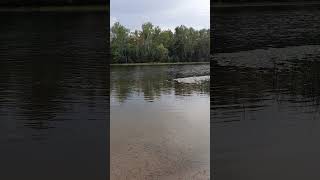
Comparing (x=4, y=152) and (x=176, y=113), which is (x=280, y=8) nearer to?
(x=176, y=113)

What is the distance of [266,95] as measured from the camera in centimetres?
472

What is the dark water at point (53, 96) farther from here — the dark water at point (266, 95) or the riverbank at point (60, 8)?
the dark water at point (266, 95)

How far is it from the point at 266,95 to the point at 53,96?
102 inches

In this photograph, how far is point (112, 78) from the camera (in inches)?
231

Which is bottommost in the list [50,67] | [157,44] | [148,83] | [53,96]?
[53,96]

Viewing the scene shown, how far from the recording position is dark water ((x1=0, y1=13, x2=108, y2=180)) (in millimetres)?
4176

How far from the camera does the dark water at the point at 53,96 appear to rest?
4.18 metres

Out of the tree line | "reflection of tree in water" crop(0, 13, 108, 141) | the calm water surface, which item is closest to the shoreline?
the tree line

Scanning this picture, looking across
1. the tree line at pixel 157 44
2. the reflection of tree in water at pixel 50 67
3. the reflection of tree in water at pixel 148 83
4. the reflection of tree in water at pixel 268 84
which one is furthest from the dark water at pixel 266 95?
the reflection of tree in water at pixel 50 67

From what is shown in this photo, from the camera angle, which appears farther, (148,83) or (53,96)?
(148,83)

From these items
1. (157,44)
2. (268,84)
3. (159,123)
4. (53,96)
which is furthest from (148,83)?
(268,84)

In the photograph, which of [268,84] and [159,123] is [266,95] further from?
[159,123]

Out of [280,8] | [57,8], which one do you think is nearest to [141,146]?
[280,8]

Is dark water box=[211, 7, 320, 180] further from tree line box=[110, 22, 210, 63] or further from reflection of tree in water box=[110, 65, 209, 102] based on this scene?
reflection of tree in water box=[110, 65, 209, 102]
